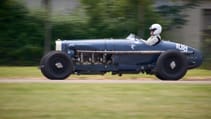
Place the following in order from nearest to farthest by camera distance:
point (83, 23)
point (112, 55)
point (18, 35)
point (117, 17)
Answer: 1. point (112, 55)
2. point (117, 17)
3. point (18, 35)
4. point (83, 23)

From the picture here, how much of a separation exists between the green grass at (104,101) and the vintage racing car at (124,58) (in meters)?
2.53

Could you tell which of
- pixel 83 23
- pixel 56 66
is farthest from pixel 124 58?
pixel 83 23

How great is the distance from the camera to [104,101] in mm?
13641

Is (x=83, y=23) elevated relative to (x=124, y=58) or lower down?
elevated

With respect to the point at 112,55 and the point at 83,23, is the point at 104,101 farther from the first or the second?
the point at 83,23

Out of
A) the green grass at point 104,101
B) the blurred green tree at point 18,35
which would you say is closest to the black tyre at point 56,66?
the green grass at point 104,101

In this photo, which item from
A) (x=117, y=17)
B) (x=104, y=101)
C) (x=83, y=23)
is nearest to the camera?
(x=104, y=101)

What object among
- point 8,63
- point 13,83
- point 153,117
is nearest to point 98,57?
point 13,83

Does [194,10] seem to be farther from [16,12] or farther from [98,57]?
[98,57]

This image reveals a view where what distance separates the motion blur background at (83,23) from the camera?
28.6m

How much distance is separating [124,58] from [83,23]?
10.6 metres

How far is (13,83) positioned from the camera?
56.2 ft

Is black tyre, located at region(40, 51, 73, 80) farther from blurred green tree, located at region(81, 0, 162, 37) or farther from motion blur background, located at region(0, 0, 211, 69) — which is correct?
blurred green tree, located at region(81, 0, 162, 37)

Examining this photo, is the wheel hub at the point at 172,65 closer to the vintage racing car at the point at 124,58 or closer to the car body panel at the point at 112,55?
the vintage racing car at the point at 124,58
